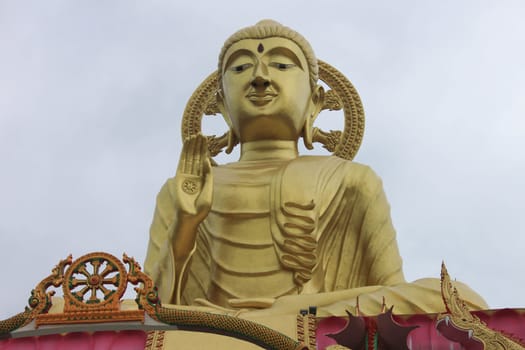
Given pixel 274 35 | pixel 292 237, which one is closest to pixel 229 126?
pixel 274 35

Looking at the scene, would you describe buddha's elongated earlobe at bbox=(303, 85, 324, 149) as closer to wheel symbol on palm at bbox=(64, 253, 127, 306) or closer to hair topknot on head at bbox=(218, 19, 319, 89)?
hair topknot on head at bbox=(218, 19, 319, 89)

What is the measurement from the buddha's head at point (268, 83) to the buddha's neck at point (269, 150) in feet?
0.12

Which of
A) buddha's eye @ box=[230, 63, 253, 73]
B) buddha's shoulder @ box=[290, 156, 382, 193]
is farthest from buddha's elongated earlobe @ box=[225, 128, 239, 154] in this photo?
buddha's shoulder @ box=[290, 156, 382, 193]

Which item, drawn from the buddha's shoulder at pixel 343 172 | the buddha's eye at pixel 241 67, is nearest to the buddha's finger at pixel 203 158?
the buddha's shoulder at pixel 343 172

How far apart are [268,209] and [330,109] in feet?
3.90

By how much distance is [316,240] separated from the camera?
7.93 meters

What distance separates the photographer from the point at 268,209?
8.05 metres

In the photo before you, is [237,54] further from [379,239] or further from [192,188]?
[379,239]

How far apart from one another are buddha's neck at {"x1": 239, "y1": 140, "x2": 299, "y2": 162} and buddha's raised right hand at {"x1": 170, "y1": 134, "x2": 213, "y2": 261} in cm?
123

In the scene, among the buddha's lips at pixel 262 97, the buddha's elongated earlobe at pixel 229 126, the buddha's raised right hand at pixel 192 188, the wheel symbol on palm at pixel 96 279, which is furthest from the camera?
the buddha's elongated earlobe at pixel 229 126

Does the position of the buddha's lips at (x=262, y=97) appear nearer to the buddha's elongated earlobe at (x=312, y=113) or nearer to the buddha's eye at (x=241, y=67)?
the buddha's eye at (x=241, y=67)

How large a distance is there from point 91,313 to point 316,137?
14.2ft

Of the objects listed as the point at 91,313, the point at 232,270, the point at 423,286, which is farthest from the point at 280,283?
the point at 91,313

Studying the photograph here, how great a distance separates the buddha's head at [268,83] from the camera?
8.36 metres
